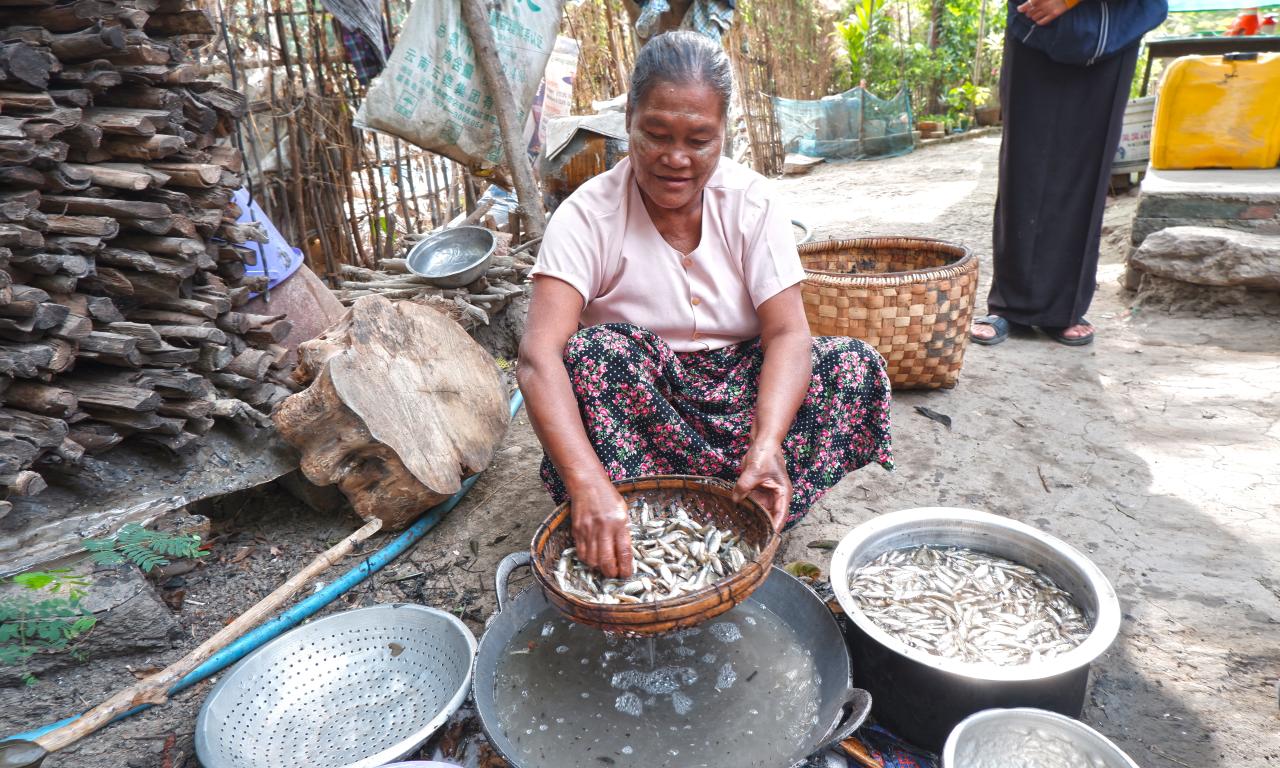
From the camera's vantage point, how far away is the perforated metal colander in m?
1.81

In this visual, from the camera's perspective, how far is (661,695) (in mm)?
1842

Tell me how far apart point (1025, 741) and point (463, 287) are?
3226mm

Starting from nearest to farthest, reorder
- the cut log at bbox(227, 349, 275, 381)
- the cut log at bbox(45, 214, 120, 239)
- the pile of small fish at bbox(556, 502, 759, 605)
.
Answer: the pile of small fish at bbox(556, 502, 759, 605) < the cut log at bbox(45, 214, 120, 239) < the cut log at bbox(227, 349, 275, 381)

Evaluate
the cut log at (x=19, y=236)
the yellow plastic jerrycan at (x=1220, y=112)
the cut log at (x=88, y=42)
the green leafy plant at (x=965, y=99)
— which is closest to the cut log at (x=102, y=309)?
the cut log at (x=19, y=236)

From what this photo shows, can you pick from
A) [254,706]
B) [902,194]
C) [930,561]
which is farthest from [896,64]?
[254,706]

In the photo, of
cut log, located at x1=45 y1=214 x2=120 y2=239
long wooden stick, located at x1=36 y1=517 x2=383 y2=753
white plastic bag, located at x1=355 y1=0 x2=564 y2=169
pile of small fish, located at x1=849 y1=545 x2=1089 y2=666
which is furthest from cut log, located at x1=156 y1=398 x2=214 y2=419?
pile of small fish, located at x1=849 y1=545 x2=1089 y2=666

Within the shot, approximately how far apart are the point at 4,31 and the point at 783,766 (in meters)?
3.03

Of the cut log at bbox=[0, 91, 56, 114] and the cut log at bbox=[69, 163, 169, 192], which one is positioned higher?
the cut log at bbox=[0, 91, 56, 114]

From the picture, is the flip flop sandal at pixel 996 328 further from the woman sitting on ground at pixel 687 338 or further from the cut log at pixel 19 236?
the cut log at pixel 19 236

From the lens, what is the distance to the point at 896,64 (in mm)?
12703

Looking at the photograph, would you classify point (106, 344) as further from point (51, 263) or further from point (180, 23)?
point (180, 23)

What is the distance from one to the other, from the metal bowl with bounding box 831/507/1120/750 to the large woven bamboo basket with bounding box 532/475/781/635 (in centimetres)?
26

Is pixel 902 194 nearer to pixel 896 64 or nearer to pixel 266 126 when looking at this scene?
pixel 896 64

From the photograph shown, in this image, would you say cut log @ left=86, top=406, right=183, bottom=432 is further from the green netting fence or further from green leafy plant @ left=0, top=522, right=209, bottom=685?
the green netting fence
